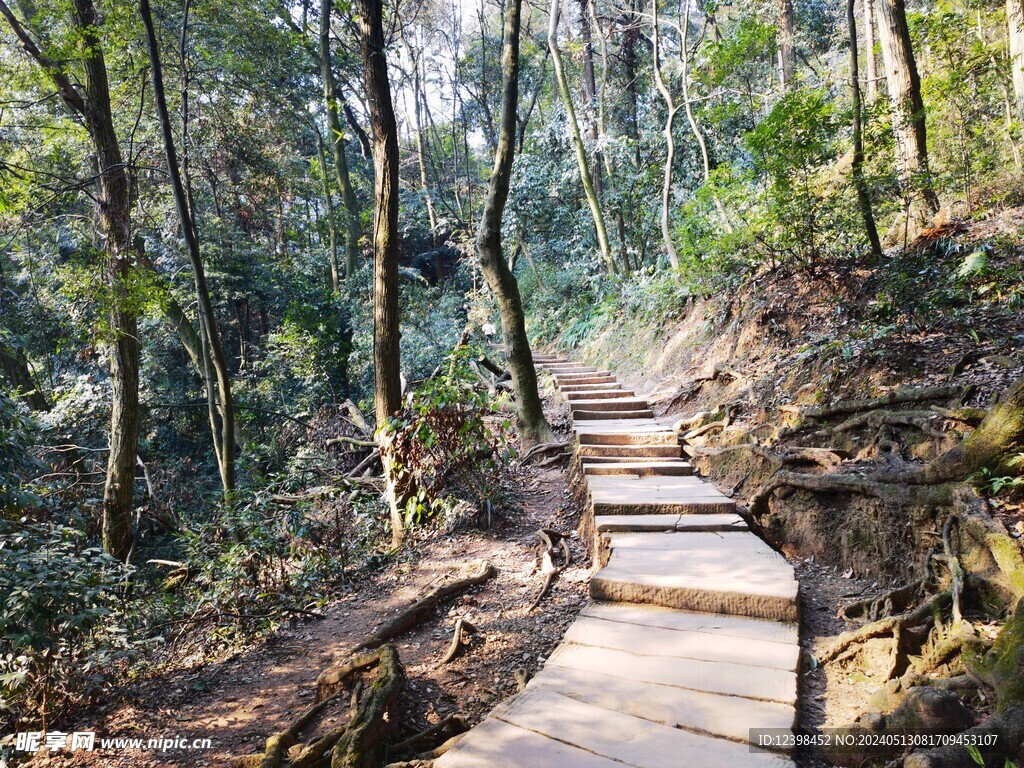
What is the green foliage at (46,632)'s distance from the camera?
332cm

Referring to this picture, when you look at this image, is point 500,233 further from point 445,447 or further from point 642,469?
point 642,469

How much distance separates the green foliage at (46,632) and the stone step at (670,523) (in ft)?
11.2

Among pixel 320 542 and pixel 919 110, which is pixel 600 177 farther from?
pixel 320 542

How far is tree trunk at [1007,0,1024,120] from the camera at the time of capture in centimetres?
655

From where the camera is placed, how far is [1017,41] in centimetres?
671

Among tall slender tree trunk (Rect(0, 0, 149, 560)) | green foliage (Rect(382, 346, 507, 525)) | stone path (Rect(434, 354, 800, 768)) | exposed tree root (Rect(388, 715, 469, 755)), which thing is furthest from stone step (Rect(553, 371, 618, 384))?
exposed tree root (Rect(388, 715, 469, 755))

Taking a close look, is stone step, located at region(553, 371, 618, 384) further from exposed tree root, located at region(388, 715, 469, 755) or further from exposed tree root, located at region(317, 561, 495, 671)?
exposed tree root, located at region(388, 715, 469, 755)

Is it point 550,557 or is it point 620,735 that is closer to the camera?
point 620,735

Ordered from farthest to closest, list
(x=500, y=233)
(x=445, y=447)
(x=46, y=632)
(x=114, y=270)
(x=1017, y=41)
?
(x=114, y=270)
(x=500, y=233)
(x=1017, y=41)
(x=445, y=447)
(x=46, y=632)

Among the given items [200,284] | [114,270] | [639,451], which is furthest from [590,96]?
[639,451]

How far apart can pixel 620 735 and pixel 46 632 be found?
3349 millimetres

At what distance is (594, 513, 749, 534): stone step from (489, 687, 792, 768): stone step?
180 cm

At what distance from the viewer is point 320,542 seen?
5.86 m

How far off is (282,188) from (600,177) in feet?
28.8
